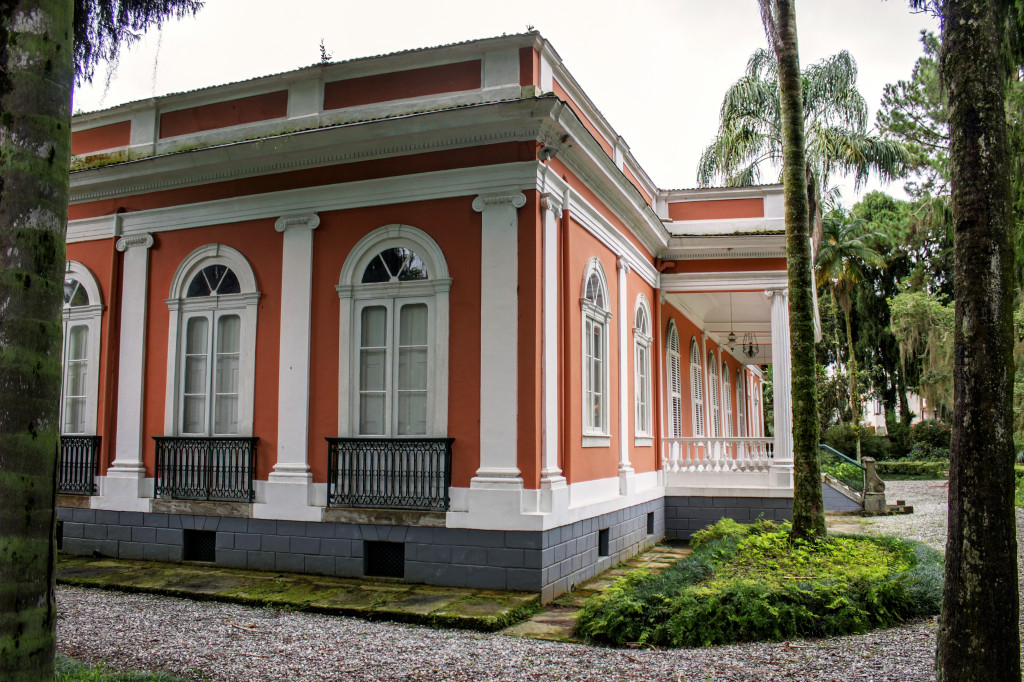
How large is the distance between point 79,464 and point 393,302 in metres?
4.92

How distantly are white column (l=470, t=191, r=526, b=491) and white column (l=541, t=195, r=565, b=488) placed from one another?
0.31m

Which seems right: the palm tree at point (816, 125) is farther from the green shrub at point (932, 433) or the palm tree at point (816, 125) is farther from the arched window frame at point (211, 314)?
the green shrub at point (932, 433)

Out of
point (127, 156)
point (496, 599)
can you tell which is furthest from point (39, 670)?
point (127, 156)

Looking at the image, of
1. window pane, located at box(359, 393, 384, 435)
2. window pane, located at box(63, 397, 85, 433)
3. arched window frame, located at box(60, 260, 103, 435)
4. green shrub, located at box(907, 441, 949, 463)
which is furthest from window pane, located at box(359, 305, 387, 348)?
green shrub, located at box(907, 441, 949, 463)

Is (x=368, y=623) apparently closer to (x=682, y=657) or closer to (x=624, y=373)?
(x=682, y=657)

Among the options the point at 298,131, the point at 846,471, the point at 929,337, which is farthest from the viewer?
the point at 929,337

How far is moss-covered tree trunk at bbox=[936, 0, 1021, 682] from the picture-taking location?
3.94 m

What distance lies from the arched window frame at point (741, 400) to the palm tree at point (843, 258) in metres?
5.93

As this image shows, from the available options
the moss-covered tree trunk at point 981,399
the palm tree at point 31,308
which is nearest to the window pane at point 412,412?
the palm tree at point 31,308

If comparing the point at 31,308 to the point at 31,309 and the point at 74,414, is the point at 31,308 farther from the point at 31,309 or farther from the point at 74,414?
the point at 74,414

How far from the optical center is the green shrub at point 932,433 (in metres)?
33.4

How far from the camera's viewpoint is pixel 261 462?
9.55 m

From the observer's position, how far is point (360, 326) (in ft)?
30.5

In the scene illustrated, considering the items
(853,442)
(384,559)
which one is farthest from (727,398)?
(384,559)
